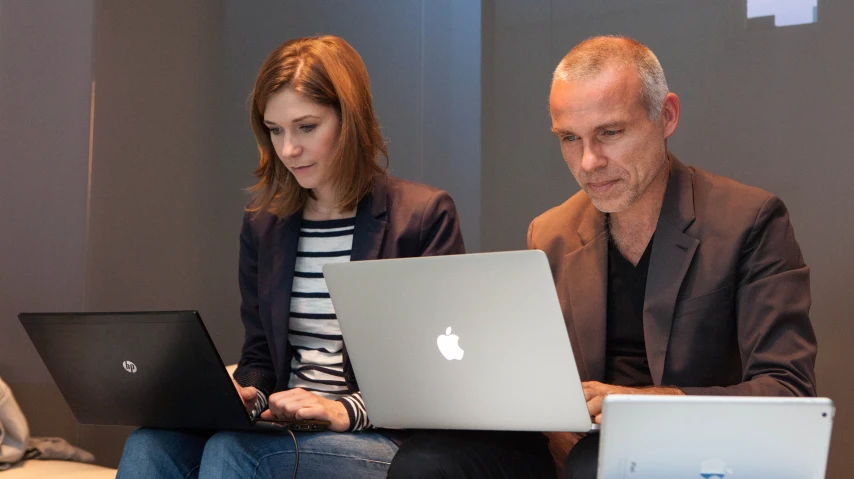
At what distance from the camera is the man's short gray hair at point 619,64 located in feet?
6.16

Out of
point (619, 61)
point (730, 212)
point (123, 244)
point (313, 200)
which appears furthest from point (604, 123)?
point (123, 244)

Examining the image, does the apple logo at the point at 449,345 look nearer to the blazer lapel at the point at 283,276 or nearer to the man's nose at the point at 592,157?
the man's nose at the point at 592,157

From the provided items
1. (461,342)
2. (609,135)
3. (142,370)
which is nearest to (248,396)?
(142,370)

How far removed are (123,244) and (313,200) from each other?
1.27 meters

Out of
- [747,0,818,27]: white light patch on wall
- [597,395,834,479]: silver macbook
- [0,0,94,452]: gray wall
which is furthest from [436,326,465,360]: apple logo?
[0,0,94,452]: gray wall

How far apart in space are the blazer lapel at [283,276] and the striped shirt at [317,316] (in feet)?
0.08

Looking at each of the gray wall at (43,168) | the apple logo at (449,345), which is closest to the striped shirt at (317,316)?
the apple logo at (449,345)

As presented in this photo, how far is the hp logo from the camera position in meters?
1.74

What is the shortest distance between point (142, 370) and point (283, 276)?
19.0 inches

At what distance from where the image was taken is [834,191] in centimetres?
274

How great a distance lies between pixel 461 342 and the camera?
1.50 m

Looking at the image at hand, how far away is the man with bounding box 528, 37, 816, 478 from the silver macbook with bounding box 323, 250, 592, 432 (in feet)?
1.02

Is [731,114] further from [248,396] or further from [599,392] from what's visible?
[248,396]

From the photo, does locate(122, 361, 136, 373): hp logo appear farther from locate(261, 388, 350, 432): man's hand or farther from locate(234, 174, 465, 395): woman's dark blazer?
locate(234, 174, 465, 395): woman's dark blazer
